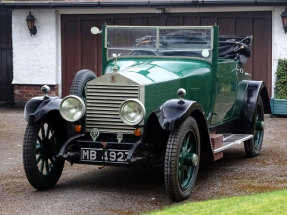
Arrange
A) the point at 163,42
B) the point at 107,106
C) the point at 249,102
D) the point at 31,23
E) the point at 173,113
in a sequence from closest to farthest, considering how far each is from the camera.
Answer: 1. the point at 173,113
2. the point at 107,106
3. the point at 163,42
4. the point at 249,102
5. the point at 31,23

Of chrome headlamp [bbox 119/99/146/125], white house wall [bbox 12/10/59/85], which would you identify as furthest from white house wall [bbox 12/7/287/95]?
chrome headlamp [bbox 119/99/146/125]

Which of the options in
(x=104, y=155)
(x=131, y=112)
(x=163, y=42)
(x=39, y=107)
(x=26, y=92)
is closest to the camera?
(x=131, y=112)

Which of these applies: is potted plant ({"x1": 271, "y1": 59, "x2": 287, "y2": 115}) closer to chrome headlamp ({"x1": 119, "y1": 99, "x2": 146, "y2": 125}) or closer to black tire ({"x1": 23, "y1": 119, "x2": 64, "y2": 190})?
black tire ({"x1": 23, "y1": 119, "x2": 64, "y2": 190})

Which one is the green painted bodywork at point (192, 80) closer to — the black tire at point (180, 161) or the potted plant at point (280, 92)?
the black tire at point (180, 161)

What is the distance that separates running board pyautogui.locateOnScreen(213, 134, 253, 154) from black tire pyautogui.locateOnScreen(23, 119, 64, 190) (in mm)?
1742

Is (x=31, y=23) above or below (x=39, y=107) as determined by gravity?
above

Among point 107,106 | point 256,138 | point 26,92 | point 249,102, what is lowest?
point 256,138

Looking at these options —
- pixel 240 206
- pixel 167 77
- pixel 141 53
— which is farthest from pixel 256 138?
pixel 240 206

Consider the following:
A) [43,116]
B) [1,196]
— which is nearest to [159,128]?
[43,116]

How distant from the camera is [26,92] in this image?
16.8 meters

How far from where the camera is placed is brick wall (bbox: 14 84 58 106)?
16703 mm

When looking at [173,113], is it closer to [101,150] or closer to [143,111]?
[143,111]

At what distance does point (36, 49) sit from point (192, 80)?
9.20m

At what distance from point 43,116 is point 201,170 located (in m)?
2.24
